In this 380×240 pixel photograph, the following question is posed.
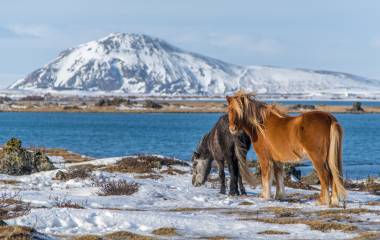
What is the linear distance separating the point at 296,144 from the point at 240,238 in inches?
192

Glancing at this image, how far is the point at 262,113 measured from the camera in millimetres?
16594

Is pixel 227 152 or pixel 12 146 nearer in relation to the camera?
pixel 227 152

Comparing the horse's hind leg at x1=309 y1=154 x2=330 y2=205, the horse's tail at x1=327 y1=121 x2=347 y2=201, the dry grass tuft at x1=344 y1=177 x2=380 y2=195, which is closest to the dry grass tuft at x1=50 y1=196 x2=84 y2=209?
the horse's hind leg at x1=309 y1=154 x2=330 y2=205

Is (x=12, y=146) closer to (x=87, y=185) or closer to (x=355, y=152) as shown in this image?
(x=87, y=185)

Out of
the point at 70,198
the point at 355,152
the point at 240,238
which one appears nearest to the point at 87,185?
the point at 70,198

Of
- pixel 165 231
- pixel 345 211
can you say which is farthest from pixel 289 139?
pixel 165 231

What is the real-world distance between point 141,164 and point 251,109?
30.6 ft

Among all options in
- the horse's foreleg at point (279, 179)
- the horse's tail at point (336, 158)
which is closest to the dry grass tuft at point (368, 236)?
the horse's tail at point (336, 158)

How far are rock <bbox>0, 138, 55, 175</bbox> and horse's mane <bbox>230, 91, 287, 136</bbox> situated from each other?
8536 mm

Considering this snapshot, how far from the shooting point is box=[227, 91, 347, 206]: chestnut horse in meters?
15.3

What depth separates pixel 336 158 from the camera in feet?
50.2

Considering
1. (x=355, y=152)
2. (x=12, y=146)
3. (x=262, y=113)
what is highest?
(x=262, y=113)

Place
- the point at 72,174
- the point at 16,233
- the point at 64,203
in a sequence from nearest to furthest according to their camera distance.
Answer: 1. the point at 16,233
2. the point at 64,203
3. the point at 72,174

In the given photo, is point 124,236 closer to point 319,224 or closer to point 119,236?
point 119,236
